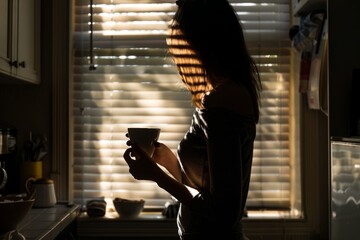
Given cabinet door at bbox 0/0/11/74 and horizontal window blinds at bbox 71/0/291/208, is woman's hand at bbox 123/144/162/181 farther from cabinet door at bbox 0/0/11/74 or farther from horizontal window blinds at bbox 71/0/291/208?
horizontal window blinds at bbox 71/0/291/208

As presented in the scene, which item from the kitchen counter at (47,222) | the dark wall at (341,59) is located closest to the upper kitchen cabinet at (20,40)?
the kitchen counter at (47,222)

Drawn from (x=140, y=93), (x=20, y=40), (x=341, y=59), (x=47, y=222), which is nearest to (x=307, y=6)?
(x=341, y=59)

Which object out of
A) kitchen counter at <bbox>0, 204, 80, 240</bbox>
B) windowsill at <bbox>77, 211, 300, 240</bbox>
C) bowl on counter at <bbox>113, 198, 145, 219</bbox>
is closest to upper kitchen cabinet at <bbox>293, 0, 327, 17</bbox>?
windowsill at <bbox>77, 211, 300, 240</bbox>

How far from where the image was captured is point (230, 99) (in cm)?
112

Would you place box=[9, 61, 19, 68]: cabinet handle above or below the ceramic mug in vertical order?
above

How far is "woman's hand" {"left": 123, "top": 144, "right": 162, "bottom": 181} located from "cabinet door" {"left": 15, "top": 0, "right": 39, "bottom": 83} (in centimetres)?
113

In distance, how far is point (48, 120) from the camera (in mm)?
2477

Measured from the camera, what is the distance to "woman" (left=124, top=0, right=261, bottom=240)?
1.06m

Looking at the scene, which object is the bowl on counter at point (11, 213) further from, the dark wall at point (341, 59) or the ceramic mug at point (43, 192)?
the dark wall at point (341, 59)

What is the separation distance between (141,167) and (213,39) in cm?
37

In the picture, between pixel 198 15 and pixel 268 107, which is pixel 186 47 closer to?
pixel 198 15

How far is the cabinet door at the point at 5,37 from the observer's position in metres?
1.92

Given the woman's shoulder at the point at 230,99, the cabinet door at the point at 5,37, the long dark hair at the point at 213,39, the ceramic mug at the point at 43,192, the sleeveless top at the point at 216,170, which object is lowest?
the ceramic mug at the point at 43,192

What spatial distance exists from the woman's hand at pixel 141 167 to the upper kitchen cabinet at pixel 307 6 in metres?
1.37
